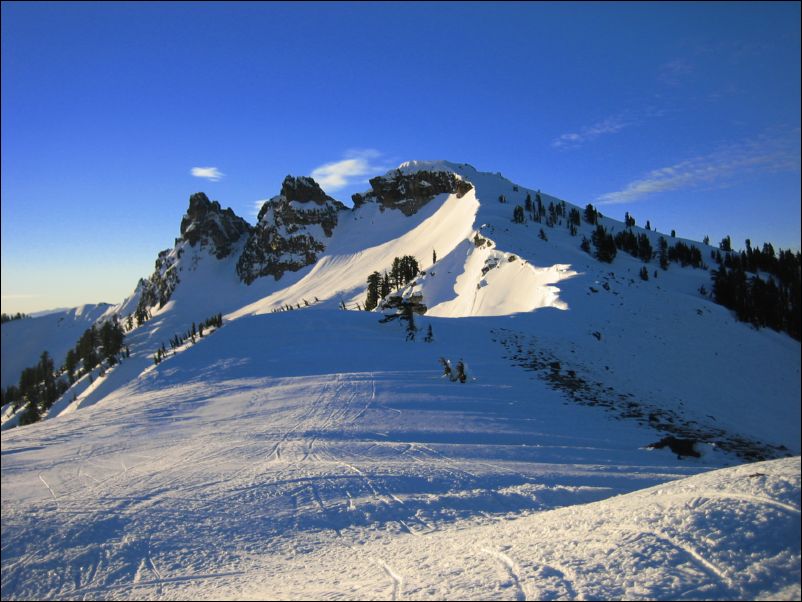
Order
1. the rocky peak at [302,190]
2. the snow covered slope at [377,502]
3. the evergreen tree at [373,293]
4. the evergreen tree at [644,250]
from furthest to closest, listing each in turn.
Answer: the rocky peak at [302,190] < the evergreen tree at [373,293] < the evergreen tree at [644,250] < the snow covered slope at [377,502]

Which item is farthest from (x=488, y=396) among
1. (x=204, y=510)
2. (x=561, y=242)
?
(x=561, y=242)

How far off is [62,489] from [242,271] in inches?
5291

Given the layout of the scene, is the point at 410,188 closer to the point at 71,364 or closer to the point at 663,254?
the point at 663,254

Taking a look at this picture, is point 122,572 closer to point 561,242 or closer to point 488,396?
point 488,396

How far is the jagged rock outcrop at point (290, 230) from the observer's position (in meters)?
130

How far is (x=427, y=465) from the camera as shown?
11.0 metres

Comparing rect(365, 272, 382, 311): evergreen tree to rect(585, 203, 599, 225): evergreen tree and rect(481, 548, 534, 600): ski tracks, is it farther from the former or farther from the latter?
rect(481, 548, 534, 600): ski tracks

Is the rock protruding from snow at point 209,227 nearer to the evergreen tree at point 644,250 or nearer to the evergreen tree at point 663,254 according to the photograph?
the evergreen tree at point 644,250

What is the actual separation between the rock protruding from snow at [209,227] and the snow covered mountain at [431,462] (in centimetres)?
13758

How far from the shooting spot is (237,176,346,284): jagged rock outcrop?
129500mm

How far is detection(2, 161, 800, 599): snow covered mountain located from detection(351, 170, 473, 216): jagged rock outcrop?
85.2 meters

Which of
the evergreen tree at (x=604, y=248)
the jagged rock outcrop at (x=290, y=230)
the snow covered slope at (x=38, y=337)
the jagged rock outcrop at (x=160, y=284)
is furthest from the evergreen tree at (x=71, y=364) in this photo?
the evergreen tree at (x=604, y=248)

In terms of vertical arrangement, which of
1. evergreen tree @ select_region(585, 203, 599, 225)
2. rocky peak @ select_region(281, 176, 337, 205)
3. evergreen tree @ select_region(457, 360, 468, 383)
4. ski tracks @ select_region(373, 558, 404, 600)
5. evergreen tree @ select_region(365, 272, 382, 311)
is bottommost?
ski tracks @ select_region(373, 558, 404, 600)

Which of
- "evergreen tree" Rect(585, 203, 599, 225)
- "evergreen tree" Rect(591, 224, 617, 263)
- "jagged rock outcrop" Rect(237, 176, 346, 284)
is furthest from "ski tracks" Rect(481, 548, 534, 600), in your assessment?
"jagged rock outcrop" Rect(237, 176, 346, 284)
